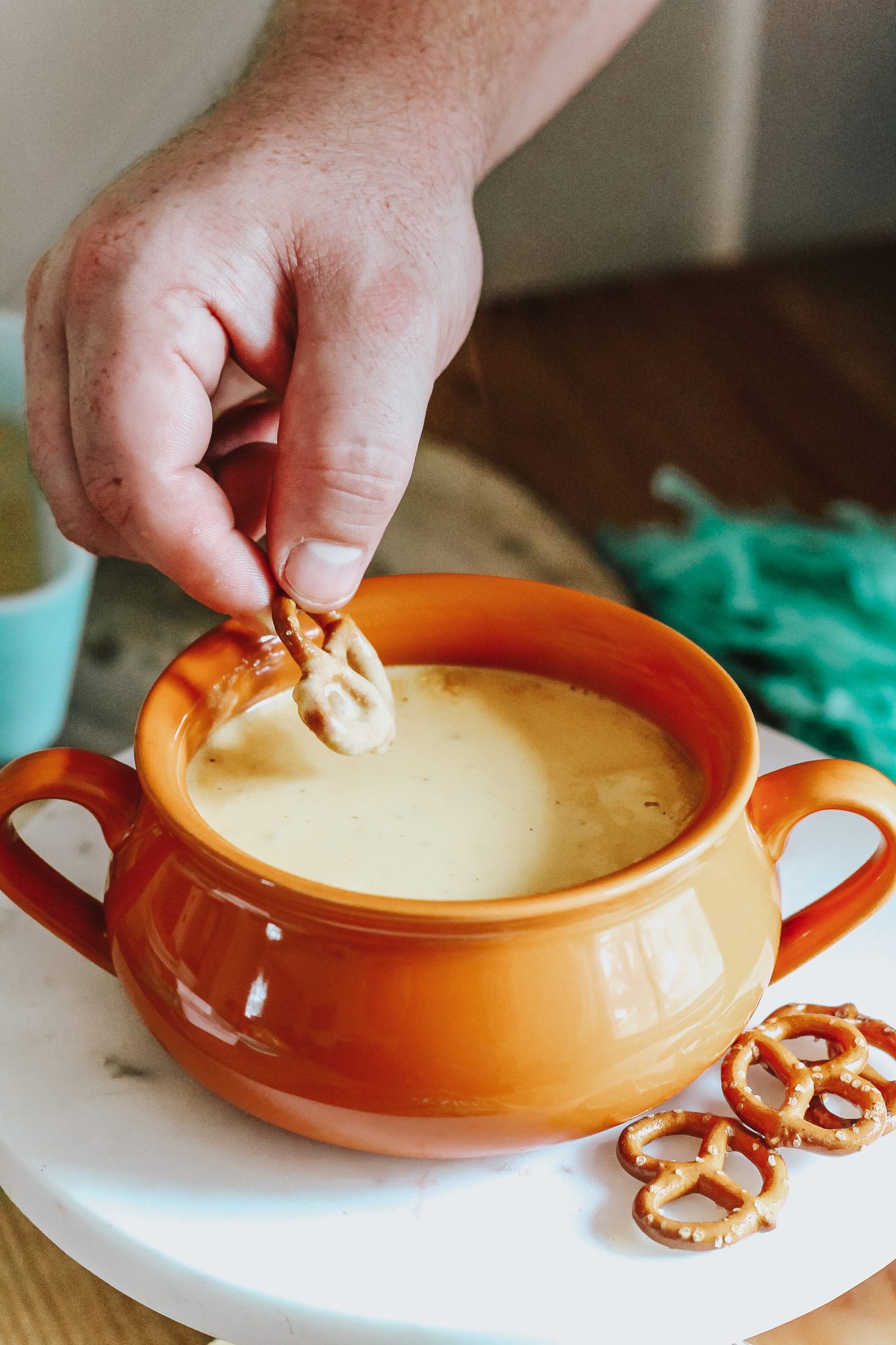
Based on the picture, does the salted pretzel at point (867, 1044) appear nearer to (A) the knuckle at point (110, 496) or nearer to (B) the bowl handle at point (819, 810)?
(B) the bowl handle at point (819, 810)

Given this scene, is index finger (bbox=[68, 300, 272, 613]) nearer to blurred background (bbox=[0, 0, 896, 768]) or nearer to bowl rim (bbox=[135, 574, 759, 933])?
bowl rim (bbox=[135, 574, 759, 933])

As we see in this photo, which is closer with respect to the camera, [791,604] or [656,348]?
[791,604]

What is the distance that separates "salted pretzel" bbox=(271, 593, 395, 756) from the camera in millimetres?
667

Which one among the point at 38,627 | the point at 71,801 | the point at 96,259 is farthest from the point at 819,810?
the point at 38,627

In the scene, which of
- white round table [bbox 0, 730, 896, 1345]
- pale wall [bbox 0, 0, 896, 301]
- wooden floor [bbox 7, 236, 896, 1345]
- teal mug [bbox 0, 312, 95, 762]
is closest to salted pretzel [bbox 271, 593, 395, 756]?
white round table [bbox 0, 730, 896, 1345]

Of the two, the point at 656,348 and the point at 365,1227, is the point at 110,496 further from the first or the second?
the point at 656,348

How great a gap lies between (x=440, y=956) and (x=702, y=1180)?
160 mm

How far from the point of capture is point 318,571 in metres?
0.71

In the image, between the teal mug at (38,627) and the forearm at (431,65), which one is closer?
the forearm at (431,65)

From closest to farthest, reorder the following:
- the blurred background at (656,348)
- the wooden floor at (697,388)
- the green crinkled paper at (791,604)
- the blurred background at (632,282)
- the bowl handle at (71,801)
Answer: the bowl handle at (71,801), the green crinkled paper at (791,604), the blurred background at (656,348), the blurred background at (632,282), the wooden floor at (697,388)

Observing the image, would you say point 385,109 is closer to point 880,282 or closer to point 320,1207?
point 320,1207

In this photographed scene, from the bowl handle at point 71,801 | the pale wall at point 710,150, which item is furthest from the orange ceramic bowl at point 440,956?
the pale wall at point 710,150

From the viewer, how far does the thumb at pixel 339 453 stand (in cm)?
69

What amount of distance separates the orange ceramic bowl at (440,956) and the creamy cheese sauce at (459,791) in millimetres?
42
